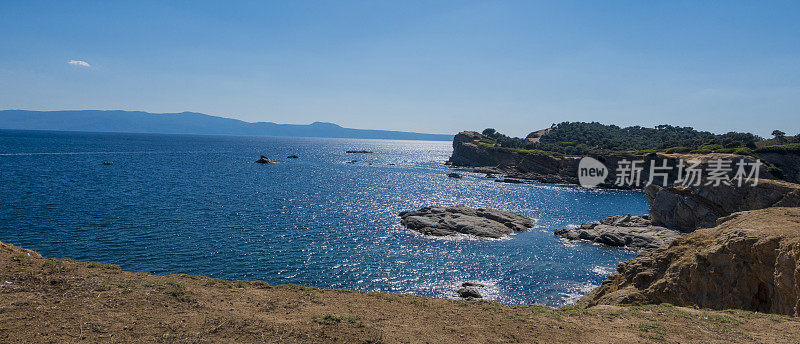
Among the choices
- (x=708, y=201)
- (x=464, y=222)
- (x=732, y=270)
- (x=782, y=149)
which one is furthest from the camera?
(x=782, y=149)

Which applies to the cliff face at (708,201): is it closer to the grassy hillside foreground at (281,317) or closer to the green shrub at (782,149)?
the grassy hillside foreground at (281,317)

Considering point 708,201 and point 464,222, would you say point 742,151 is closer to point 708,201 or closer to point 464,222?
point 708,201

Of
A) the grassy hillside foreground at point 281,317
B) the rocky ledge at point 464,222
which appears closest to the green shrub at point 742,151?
the rocky ledge at point 464,222

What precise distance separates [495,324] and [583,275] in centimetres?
2671

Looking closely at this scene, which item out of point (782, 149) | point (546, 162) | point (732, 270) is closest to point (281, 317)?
point (732, 270)

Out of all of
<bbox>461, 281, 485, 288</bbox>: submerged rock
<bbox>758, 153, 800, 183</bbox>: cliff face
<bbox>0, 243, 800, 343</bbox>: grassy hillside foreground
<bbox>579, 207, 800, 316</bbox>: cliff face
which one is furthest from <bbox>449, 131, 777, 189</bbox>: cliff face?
<bbox>0, 243, 800, 343</bbox>: grassy hillside foreground

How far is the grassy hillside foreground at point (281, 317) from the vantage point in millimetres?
12453

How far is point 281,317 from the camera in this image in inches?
563

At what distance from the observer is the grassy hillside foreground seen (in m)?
12.5

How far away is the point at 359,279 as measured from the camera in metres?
33.0

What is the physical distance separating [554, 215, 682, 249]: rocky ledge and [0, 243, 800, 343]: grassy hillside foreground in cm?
3274

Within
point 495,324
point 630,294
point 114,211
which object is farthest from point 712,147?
point 114,211

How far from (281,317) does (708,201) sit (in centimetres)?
5225

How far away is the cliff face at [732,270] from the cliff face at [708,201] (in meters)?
21.6
